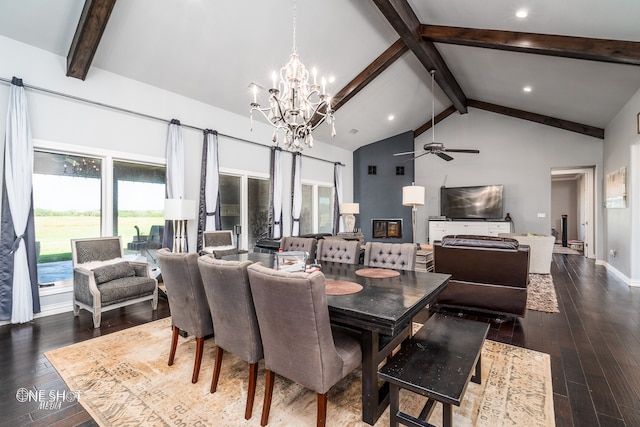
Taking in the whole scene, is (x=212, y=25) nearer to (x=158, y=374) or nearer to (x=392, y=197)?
(x=158, y=374)

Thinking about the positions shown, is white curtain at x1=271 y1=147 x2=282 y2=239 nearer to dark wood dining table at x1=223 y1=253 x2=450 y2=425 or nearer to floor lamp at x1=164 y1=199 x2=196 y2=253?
floor lamp at x1=164 y1=199 x2=196 y2=253

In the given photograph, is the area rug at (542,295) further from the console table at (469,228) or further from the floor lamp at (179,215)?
the floor lamp at (179,215)

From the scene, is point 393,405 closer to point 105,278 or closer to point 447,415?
point 447,415

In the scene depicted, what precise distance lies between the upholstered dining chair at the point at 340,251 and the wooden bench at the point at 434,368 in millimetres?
1395

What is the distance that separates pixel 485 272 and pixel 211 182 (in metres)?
4.51

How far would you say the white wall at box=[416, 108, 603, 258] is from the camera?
7.21 meters

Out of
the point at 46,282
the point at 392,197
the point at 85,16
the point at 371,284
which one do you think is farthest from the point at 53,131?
the point at 392,197

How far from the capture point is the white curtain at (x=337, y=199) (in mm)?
8516

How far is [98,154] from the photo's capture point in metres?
4.04

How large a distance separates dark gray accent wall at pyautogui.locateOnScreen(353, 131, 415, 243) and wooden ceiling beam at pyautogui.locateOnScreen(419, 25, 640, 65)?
175 inches

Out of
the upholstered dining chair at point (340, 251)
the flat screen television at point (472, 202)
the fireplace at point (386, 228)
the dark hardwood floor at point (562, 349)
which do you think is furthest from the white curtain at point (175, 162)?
the flat screen television at point (472, 202)

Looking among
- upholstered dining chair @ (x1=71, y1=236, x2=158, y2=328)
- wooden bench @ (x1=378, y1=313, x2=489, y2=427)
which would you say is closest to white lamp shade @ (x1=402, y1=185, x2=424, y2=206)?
wooden bench @ (x1=378, y1=313, x2=489, y2=427)

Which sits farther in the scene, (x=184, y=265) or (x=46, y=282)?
(x=46, y=282)

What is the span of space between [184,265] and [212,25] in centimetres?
339
